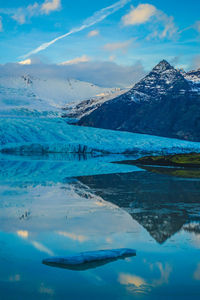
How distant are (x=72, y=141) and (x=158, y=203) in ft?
167

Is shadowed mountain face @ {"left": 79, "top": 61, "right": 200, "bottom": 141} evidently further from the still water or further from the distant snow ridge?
the still water

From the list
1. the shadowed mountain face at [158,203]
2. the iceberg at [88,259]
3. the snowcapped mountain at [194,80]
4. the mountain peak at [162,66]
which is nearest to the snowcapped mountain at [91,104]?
the mountain peak at [162,66]

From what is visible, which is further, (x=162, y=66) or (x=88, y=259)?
(x=162, y=66)

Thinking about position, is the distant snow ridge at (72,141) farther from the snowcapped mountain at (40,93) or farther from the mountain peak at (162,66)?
the mountain peak at (162,66)

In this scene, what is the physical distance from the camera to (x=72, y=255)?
17.6 feet

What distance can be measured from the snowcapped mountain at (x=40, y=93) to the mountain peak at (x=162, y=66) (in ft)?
84.2

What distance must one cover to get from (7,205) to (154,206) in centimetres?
411

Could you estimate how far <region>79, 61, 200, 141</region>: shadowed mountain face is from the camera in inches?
5266

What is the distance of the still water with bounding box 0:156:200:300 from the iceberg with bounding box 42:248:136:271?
128 millimetres

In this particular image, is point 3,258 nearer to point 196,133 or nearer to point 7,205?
point 7,205

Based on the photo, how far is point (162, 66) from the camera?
16775 cm

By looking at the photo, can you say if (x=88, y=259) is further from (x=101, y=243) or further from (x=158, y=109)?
(x=158, y=109)

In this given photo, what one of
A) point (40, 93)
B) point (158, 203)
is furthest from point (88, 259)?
point (40, 93)

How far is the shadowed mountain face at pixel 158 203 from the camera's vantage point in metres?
7.52
